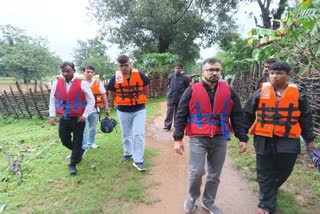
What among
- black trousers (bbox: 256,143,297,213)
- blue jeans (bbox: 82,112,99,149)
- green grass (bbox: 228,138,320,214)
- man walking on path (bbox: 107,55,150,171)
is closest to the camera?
black trousers (bbox: 256,143,297,213)

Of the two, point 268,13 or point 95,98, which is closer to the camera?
point 95,98

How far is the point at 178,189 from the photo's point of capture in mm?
3945

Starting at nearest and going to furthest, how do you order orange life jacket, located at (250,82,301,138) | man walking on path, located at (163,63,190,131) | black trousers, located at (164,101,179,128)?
1. orange life jacket, located at (250,82,301,138)
2. man walking on path, located at (163,63,190,131)
3. black trousers, located at (164,101,179,128)

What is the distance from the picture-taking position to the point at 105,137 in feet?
22.8

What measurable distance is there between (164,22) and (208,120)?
50.1ft

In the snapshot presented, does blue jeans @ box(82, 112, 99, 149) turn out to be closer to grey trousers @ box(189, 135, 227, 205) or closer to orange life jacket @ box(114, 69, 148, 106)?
orange life jacket @ box(114, 69, 148, 106)

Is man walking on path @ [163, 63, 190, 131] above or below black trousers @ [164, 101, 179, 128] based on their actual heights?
above

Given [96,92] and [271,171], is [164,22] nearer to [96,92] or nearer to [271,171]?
[96,92]

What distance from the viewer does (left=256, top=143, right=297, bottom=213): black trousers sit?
9.91ft

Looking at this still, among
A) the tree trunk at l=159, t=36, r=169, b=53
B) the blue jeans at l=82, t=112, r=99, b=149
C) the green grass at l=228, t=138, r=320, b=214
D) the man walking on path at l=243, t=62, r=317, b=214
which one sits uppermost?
the tree trunk at l=159, t=36, r=169, b=53

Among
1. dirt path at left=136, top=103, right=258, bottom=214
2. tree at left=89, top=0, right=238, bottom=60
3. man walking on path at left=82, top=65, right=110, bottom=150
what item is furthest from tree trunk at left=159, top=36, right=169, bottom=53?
dirt path at left=136, top=103, right=258, bottom=214

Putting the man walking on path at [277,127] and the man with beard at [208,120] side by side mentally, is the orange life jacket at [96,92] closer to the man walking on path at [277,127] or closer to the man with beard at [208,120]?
the man with beard at [208,120]

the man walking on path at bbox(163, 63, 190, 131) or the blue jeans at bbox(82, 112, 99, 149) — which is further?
the man walking on path at bbox(163, 63, 190, 131)

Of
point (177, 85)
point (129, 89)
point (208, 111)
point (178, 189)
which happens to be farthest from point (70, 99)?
point (177, 85)
